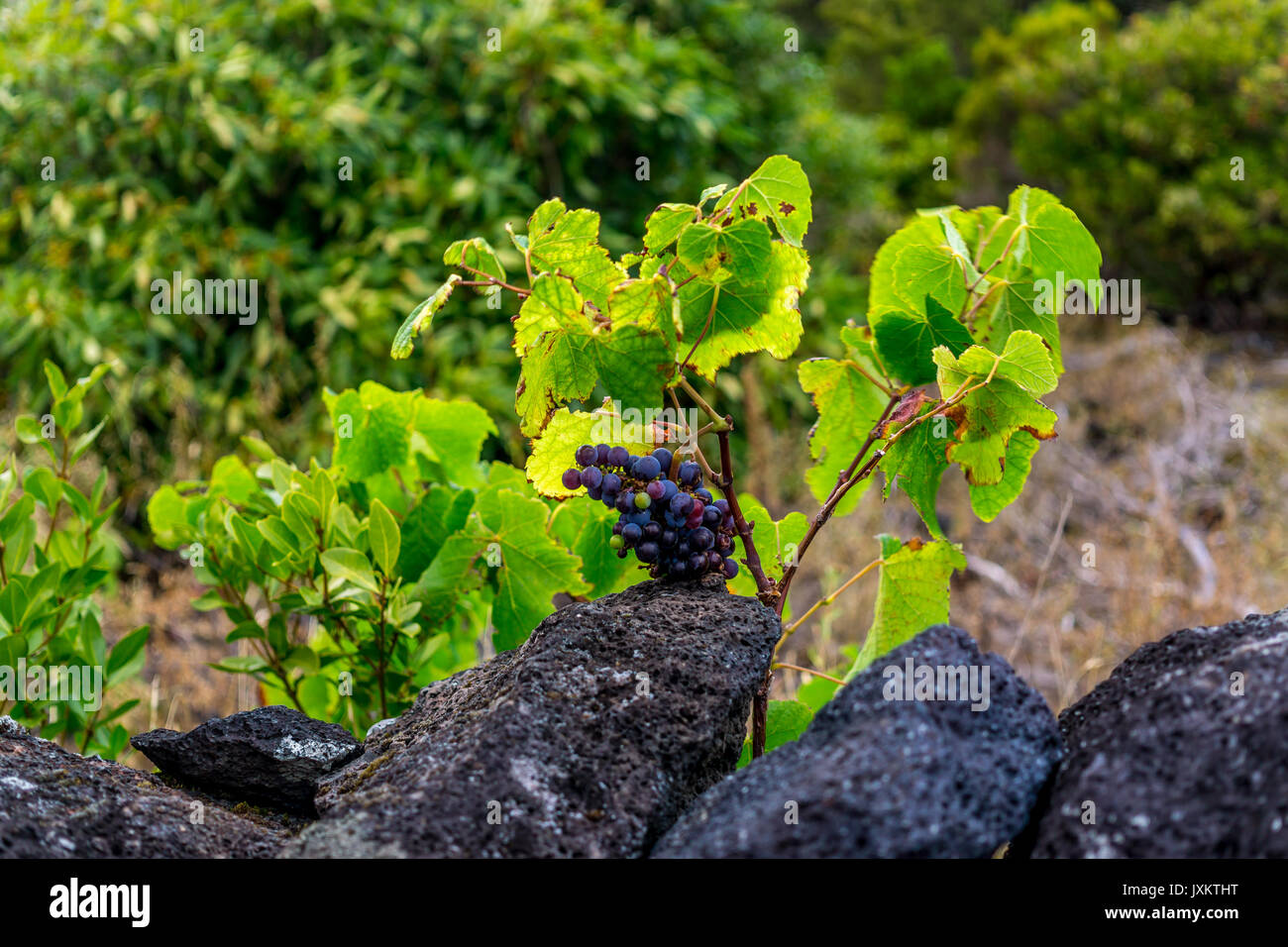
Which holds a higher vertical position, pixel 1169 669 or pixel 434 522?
pixel 434 522

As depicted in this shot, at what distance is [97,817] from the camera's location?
3.57 ft

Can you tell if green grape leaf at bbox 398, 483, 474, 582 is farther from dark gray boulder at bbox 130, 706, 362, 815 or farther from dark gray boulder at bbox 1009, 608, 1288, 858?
dark gray boulder at bbox 1009, 608, 1288, 858

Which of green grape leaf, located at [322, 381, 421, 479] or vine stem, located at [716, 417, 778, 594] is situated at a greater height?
green grape leaf, located at [322, 381, 421, 479]

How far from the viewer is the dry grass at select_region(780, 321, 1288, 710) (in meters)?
3.57

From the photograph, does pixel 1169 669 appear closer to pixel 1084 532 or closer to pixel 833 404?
pixel 833 404

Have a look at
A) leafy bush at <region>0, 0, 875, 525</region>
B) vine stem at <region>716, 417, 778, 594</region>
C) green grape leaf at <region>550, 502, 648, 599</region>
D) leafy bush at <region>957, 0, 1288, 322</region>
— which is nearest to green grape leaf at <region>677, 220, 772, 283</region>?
vine stem at <region>716, 417, 778, 594</region>

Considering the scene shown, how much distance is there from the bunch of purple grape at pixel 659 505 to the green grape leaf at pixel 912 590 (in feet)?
0.80

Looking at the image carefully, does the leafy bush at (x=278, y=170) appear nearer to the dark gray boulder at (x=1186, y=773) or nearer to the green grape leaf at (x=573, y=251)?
the green grape leaf at (x=573, y=251)

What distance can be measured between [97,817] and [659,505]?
2.19 feet

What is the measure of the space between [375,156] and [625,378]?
11.6 feet

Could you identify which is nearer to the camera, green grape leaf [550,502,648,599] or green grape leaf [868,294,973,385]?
green grape leaf [868,294,973,385]

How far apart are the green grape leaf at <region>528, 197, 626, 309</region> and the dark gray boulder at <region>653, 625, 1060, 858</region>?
1.76ft

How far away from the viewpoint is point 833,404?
150cm
